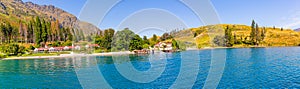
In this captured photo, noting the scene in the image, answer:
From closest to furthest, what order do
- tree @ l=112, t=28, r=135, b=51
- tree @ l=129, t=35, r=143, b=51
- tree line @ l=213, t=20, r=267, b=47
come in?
tree @ l=112, t=28, r=135, b=51, tree @ l=129, t=35, r=143, b=51, tree line @ l=213, t=20, r=267, b=47

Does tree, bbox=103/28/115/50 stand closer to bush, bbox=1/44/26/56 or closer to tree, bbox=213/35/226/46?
bush, bbox=1/44/26/56

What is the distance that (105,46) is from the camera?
117375 millimetres

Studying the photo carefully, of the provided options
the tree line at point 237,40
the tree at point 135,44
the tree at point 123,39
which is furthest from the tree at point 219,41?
the tree at point 123,39

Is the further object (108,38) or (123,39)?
(108,38)

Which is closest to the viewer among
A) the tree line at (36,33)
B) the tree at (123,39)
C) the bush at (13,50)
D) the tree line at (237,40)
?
the bush at (13,50)

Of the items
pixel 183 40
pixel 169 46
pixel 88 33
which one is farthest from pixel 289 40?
pixel 88 33

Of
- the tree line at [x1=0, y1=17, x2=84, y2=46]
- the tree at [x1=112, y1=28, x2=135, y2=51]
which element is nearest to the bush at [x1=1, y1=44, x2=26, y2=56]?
the tree line at [x1=0, y1=17, x2=84, y2=46]

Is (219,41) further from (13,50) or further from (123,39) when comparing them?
(13,50)

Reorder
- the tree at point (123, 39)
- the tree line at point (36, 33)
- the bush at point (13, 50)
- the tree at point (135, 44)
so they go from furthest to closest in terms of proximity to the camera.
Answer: the tree line at point (36, 33) < the tree at point (135, 44) < the tree at point (123, 39) < the bush at point (13, 50)

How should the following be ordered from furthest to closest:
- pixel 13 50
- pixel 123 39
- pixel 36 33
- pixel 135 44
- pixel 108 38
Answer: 1. pixel 108 38
2. pixel 36 33
3. pixel 123 39
4. pixel 135 44
5. pixel 13 50

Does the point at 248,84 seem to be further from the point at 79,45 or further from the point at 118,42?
the point at 79,45

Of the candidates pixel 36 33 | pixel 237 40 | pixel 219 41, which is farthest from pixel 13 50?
pixel 237 40

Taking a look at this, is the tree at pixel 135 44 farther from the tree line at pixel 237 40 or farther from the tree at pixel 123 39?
the tree line at pixel 237 40

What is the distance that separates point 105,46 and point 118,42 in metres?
9.61
